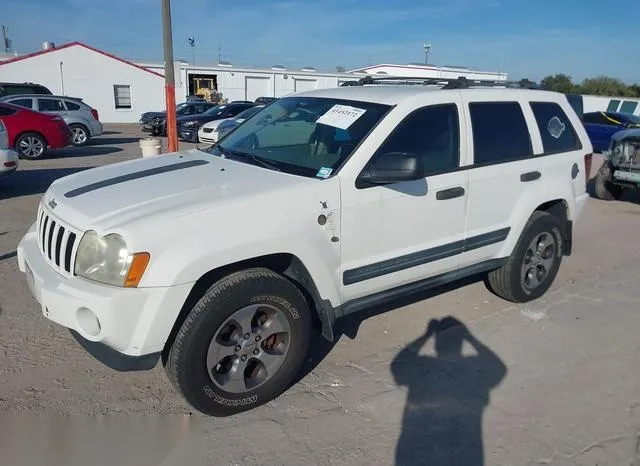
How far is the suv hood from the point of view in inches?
112

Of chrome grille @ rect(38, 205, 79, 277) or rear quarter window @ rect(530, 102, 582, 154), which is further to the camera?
rear quarter window @ rect(530, 102, 582, 154)

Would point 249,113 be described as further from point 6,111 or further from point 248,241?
point 6,111

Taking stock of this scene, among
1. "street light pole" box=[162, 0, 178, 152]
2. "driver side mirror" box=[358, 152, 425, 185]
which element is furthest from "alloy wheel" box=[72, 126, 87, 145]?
"driver side mirror" box=[358, 152, 425, 185]

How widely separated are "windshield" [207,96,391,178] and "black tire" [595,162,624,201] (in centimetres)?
777

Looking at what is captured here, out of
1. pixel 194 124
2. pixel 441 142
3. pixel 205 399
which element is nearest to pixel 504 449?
pixel 205 399

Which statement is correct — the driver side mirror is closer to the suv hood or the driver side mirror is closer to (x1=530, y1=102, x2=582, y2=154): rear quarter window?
the suv hood

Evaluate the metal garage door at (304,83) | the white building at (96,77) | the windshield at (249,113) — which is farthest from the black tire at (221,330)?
the metal garage door at (304,83)

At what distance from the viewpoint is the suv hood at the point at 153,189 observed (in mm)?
2857

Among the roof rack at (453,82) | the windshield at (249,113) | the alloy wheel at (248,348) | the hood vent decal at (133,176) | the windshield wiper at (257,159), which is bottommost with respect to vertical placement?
the alloy wheel at (248,348)

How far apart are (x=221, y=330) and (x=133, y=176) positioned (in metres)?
1.25

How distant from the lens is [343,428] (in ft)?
10.2

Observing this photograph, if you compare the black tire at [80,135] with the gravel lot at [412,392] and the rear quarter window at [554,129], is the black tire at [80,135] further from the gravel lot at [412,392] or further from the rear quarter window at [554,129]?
the rear quarter window at [554,129]

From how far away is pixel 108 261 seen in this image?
8.98 feet

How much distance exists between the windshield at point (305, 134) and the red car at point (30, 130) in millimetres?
10617
